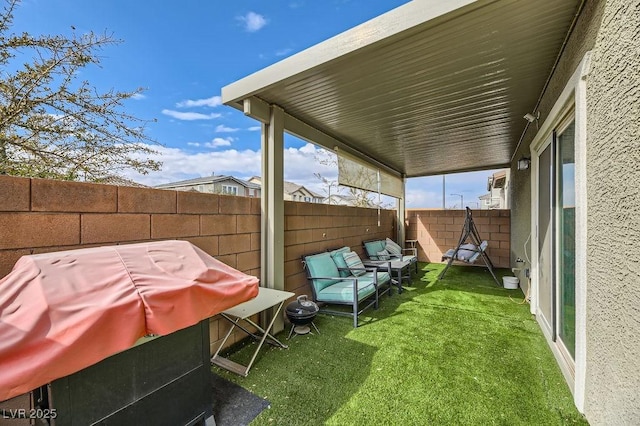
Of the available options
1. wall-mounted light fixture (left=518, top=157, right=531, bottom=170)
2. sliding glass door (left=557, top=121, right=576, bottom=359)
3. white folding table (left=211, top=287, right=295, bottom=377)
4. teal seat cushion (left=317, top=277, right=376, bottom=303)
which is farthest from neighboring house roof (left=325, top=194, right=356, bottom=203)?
sliding glass door (left=557, top=121, right=576, bottom=359)

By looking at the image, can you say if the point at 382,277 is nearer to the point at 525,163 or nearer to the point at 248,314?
the point at 248,314

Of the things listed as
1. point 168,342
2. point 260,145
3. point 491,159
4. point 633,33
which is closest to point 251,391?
point 168,342

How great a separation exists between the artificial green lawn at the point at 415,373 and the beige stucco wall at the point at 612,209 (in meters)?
Answer: 0.53

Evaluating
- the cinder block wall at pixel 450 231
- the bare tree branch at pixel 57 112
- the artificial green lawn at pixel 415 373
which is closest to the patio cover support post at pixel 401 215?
the cinder block wall at pixel 450 231

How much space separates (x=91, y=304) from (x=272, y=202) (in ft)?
7.64

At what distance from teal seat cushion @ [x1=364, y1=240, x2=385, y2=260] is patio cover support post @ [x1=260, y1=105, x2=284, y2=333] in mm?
3192

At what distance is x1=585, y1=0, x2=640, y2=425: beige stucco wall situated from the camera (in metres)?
1.36

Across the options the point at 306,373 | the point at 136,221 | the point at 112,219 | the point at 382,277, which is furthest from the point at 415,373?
the point at 112,219

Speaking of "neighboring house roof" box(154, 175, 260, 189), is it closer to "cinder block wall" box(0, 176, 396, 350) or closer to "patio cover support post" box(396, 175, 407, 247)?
"cinder block wall" box(0, 176, 396, 350)

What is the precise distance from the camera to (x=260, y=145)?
3.55 m

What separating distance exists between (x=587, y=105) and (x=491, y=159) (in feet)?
19.1

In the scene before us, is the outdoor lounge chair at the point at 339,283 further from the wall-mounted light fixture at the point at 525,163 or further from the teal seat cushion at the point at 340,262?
the wall-mounted light fixture at the point at 525,163

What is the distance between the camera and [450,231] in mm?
8656

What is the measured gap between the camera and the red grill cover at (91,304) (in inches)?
41.9
